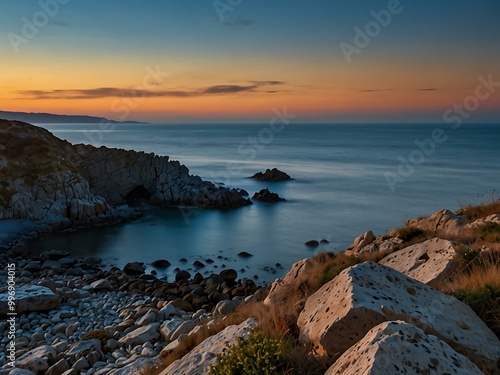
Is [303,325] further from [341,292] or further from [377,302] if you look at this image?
[377,302]

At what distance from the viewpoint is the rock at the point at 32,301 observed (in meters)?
17.3

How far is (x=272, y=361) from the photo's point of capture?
5.56 metres

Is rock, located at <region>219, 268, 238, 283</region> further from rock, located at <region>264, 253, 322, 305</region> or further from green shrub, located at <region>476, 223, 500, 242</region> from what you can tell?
green shrub, located at <region>476, 223, 500, 242</region>

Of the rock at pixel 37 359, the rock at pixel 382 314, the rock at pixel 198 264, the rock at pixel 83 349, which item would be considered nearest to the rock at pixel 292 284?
the rock at pixel 382 314

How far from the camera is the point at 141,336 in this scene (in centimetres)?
1289

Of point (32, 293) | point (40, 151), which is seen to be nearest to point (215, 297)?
point (32, 293)

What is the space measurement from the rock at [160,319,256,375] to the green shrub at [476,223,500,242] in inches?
276

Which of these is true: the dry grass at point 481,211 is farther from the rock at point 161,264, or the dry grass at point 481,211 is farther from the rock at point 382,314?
the rock at point 161,264

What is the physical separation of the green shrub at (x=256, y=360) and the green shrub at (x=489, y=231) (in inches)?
308

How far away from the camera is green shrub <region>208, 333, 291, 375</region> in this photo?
5.46m

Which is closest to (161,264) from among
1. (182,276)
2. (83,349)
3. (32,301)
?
(182,276)

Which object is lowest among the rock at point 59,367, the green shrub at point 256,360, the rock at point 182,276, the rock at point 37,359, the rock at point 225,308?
the rock at point 182,276

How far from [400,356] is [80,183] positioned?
40.9 meters

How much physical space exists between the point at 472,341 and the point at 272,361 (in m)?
2.61
